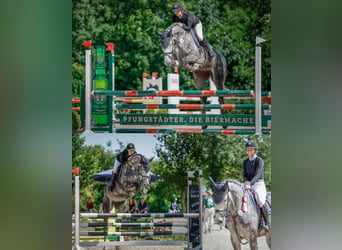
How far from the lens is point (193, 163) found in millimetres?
3277

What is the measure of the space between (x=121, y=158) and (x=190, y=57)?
790 mm

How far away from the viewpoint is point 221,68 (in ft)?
10.8

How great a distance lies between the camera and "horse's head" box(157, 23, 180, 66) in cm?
330

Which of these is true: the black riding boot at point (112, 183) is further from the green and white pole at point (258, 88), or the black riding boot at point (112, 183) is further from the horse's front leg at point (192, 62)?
the green and white pole at point (258, 88)

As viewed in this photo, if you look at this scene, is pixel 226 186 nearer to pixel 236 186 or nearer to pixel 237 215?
pixel 236 186

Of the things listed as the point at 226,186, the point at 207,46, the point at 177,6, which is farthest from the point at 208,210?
the point at 177,6

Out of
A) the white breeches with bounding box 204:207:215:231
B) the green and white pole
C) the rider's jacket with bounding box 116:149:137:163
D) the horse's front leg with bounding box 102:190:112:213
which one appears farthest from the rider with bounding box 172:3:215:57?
the horse's front leg with bounding box 102:190:112:213

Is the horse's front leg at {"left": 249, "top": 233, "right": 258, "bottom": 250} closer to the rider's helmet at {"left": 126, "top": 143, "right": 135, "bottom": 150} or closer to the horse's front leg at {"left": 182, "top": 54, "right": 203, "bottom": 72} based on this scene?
the rider's helmet at {"left": 126, "top": 143, "right": 135, "bottom": 150}

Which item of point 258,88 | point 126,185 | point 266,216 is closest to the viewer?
point 258,88

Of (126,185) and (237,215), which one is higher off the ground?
(126,185)
